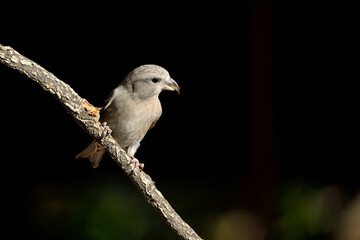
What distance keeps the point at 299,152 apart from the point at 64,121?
8.19 ft

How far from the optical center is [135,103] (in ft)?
11.4

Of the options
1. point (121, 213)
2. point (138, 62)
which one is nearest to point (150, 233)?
point (121, 213)

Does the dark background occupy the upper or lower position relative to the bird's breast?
upper

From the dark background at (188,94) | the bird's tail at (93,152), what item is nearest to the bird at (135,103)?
the bird's tail at (93,152)

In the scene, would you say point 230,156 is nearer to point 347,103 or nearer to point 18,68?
point 347,103

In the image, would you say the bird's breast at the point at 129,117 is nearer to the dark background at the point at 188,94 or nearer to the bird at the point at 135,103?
the bird at the point at 135,103

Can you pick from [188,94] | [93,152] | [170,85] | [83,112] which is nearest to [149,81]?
[170,85]

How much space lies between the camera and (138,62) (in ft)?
17.4

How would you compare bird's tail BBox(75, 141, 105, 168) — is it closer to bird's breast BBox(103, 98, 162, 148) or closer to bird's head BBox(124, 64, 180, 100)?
bird's breast BBox(103, 98, 162, 148)

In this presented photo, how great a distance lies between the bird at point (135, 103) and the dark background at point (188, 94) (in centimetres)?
169

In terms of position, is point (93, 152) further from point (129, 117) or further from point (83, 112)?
point (83, 112)

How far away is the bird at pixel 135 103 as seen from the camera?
3.34 m

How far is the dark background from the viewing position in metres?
5.12

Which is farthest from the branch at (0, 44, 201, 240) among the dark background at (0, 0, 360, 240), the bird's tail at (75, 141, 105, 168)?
the dark background at (0, 0, 360, 240)
